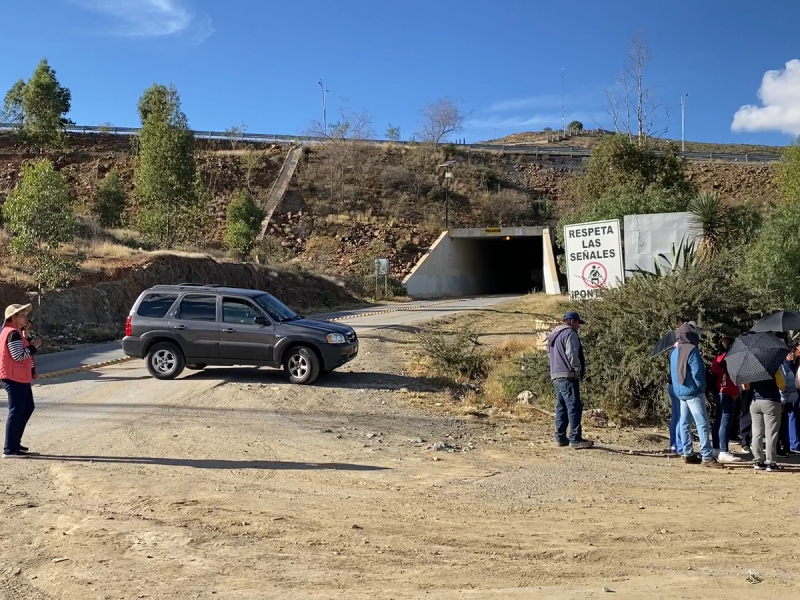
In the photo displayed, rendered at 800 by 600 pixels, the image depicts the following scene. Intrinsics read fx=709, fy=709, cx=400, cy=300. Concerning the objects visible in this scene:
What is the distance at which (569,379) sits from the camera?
9031 mm

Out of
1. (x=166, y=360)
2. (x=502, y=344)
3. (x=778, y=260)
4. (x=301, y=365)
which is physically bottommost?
(x=502, y=344)

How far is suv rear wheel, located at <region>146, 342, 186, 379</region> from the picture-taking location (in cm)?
1334

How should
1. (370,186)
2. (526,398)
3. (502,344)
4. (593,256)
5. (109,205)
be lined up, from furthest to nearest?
(370,186) → (109,205) → (502,344) → (593,256) → (526,398)

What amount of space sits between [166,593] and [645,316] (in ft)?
29.6

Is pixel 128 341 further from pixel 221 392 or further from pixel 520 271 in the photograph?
pixel 520 271

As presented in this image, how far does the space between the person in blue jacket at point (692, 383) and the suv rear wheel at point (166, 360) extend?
29.2 ft

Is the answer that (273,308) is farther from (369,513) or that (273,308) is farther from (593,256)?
(369,513)

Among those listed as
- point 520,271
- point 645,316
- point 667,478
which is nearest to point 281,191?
point 520,271

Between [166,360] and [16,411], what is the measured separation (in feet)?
17.9

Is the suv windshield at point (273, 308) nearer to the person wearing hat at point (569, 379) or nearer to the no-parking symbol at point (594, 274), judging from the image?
the person wearing hat at point (569, 379)

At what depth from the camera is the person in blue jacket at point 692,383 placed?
8258 millimetres

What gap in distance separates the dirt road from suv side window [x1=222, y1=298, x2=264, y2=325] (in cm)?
268

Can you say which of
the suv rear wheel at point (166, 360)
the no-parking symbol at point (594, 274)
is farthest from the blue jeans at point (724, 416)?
the suv rear wheel at point (166, 360)

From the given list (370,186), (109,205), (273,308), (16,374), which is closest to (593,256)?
(273,308)
